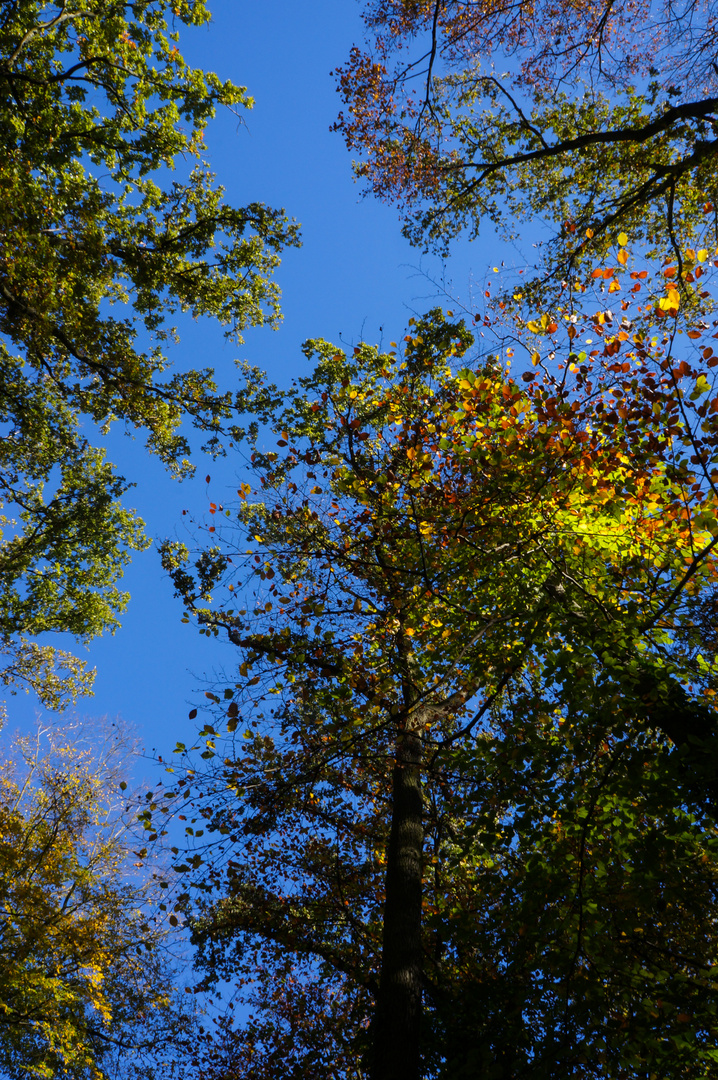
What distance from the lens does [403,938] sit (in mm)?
5504

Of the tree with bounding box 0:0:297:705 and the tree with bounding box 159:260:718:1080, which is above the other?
the tree with bounding box 0:0:297:705

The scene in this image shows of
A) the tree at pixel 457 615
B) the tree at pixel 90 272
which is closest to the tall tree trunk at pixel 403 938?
the tree at pixel 457 615

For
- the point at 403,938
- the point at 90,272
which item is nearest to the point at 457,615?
the point at 403,938

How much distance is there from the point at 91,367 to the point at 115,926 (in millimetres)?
13443

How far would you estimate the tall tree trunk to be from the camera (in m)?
4.68

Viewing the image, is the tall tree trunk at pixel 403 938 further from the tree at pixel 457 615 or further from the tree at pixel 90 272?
the tree at pixel 90 272

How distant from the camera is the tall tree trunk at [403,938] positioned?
468cm

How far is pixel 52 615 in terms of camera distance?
1605cm

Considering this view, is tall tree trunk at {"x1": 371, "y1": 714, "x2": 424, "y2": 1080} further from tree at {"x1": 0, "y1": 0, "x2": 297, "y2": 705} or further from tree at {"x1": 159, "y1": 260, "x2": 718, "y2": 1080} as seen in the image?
tree at {"x1": 0, "y1": 0, "x2": 297, "y2": 705}

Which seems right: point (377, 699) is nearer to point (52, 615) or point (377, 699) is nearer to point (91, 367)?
point (91, 367)

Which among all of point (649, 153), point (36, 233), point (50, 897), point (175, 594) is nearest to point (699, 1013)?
point (175, 594)

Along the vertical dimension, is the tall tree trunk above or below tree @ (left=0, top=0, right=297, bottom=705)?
below

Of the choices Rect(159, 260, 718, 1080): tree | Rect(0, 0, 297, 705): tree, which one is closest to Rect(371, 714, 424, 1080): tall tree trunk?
Rect(159, 260, 718, 1080): tree

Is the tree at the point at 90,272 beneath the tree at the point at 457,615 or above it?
above
